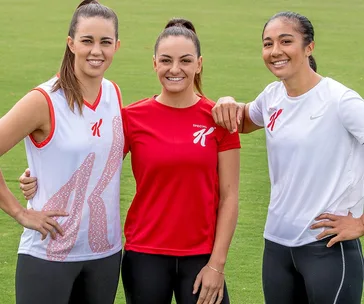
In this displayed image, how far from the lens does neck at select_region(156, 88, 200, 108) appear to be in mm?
3893

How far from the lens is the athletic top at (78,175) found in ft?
12.1

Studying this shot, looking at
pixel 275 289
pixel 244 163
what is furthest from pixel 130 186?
pixel 275 289

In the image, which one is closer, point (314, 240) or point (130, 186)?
point (314, 240)

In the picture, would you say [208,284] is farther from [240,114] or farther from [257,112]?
[257,112]

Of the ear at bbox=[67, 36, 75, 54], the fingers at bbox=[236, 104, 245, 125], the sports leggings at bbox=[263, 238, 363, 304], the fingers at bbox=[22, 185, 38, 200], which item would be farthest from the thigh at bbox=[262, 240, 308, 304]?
the ear at bbox=[67, 36, 75, 54]

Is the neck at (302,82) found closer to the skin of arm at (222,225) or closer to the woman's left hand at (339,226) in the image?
the skin of arm at (222,225)

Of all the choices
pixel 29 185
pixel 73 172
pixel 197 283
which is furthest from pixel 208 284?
pixel 29 185

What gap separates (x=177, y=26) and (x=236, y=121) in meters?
0.50

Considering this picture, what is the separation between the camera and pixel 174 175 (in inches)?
149

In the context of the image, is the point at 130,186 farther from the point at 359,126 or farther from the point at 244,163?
the point at 359,126

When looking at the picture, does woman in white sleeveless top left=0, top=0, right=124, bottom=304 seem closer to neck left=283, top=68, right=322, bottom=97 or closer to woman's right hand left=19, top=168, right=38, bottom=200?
woman's right hand left=19, top=168, right=38, bottom=200

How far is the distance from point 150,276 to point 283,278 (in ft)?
1.95

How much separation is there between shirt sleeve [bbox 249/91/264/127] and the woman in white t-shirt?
189 millimetres

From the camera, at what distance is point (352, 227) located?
3.84m
